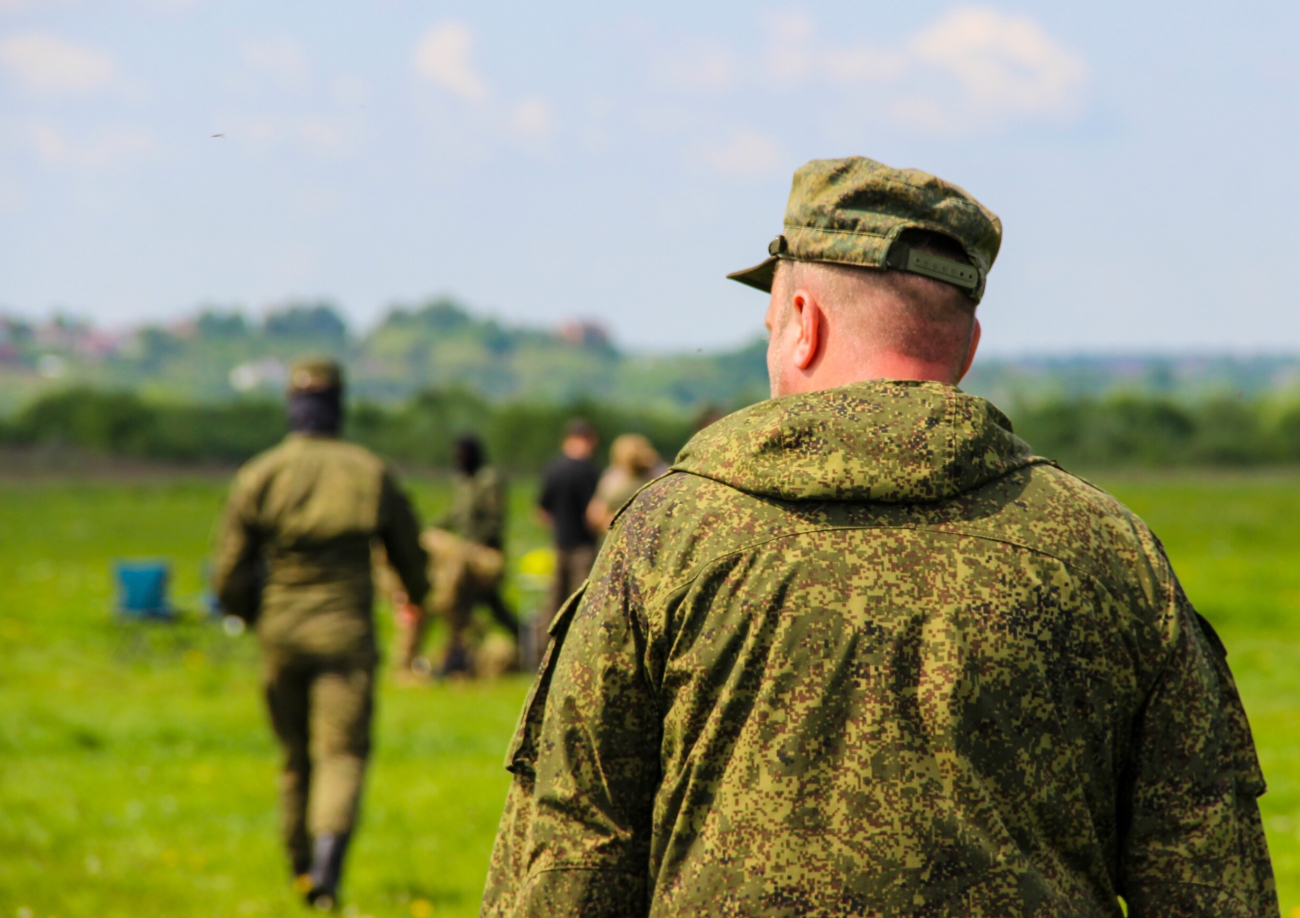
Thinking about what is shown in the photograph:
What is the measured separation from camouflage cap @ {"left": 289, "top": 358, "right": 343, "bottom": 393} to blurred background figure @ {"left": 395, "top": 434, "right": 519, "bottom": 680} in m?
7.37

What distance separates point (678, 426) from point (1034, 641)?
194ft

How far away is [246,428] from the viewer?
65.7m

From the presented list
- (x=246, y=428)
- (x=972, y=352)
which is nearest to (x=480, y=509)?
(x=972, y=352)

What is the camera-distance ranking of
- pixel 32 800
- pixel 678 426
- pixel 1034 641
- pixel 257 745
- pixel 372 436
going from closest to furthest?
1. pixel 1034 641
2. pixel 32 800
3. pixel 257 745
4. pixel 678 426
5. pixel 372 436

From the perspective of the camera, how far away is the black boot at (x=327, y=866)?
619 centimetres

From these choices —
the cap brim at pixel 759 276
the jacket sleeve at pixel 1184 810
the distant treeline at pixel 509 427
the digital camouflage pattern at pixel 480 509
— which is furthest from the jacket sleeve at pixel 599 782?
the distant treeline at pixel 509 427

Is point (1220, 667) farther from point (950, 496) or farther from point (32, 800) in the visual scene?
point (32, 800)

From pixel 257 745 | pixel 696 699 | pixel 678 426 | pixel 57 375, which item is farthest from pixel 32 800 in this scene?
pixel 57 375

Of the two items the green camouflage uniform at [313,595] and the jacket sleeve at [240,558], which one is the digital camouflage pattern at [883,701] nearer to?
the green camouflage uniform at [313,595]

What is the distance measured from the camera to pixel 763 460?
2004mm

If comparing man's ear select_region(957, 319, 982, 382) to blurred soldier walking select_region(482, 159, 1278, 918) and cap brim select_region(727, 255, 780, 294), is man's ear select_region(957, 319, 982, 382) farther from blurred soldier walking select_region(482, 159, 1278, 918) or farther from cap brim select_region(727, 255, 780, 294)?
cap brim select_region(727, 255, 780, 294)

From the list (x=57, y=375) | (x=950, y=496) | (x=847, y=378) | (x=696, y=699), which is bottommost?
(x=57, y=375)

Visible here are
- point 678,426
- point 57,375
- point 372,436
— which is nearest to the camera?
point 678,426

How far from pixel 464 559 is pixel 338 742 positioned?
7810 millimetres
